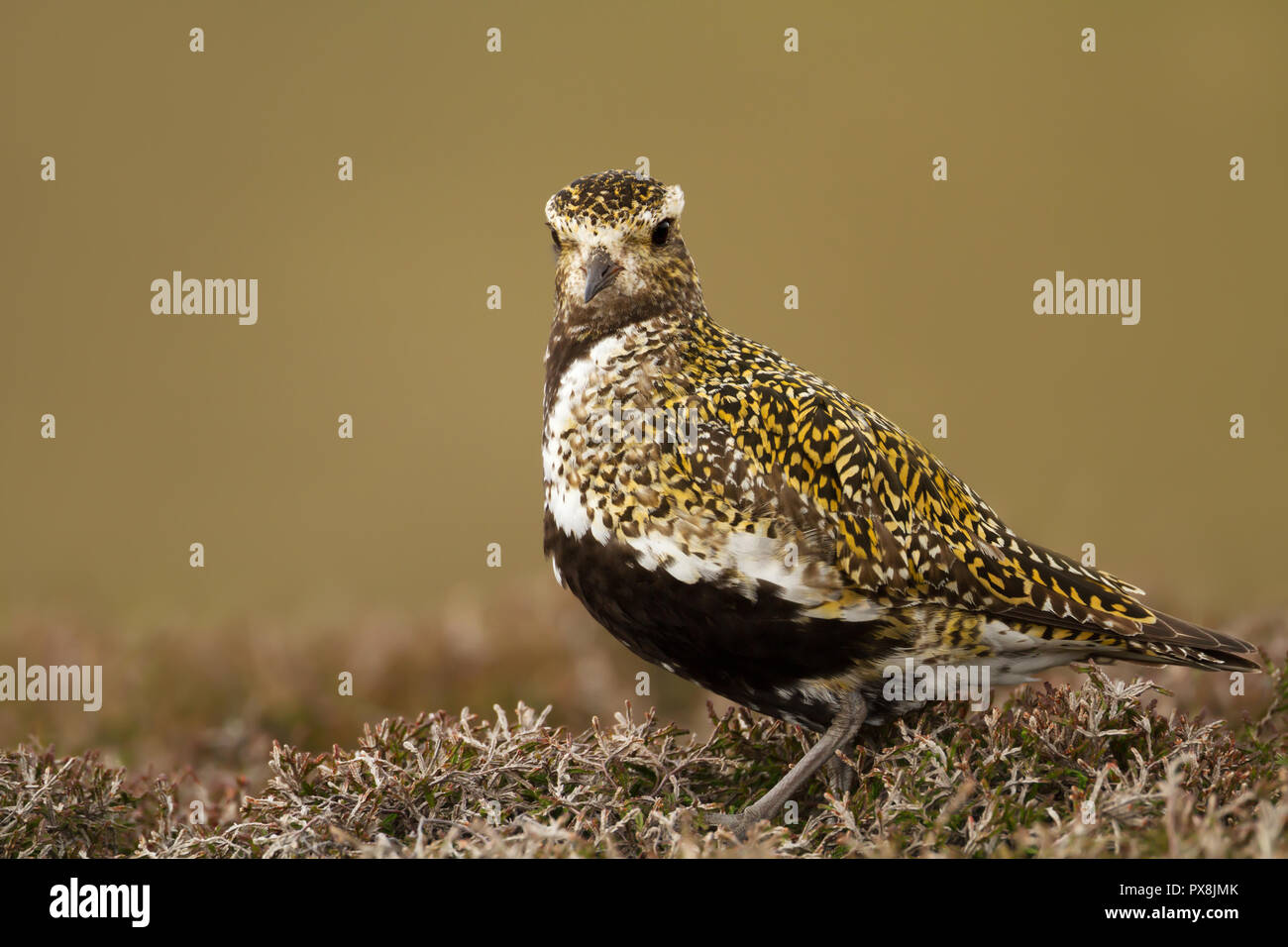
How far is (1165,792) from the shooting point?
10.6 ft

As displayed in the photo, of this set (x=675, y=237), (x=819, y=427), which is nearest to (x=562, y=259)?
(x=675, y=237)

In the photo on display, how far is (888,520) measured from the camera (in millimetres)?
4312

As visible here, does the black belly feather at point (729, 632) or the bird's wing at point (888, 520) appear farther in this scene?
the bird's wing at point (888, 520)

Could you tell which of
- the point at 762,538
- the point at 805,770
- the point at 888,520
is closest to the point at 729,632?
the point at 762,538

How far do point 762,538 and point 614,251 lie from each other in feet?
4.35

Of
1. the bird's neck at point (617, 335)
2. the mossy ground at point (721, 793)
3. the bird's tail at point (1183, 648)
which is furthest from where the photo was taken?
the bird's neck at point (617, 335)

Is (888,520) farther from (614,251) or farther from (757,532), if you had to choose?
(614,251)

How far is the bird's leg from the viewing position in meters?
4.11

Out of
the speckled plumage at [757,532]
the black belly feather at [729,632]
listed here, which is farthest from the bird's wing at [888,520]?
the black belly feather at [729,632]

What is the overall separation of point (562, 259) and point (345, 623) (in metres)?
6.02

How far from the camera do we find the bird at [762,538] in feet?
13.6

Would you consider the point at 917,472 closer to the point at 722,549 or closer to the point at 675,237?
the point at 722,549

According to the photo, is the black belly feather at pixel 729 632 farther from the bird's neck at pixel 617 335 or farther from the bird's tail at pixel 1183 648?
the bird's tail at pixel 1183 648
